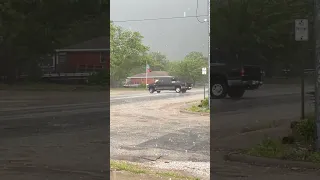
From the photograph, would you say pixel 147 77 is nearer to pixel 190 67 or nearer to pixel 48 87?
pixel 190 67

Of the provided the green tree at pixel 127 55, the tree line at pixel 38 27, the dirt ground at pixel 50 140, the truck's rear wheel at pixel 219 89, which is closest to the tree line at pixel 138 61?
the green tree at pixel 127 55

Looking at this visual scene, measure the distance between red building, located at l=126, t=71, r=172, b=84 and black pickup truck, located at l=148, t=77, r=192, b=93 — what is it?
56.9 inches

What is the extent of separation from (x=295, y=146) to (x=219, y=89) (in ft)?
9.02

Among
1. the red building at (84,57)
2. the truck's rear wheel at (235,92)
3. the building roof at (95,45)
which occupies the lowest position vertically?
the truck's rear wheel at (235,92)

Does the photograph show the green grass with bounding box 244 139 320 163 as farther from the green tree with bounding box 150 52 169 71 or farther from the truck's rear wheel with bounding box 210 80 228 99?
the green tree with bounding box 150 52 169 71

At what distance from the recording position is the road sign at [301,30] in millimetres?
5777

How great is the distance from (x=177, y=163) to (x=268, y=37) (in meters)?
2.62

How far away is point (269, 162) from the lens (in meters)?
5.45

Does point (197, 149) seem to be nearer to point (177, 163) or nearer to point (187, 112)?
point (177, 163)

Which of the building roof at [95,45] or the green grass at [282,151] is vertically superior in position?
the building roof at [95,45]

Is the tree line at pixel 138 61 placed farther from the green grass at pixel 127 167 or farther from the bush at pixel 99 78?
the green grass at pixel 127 167

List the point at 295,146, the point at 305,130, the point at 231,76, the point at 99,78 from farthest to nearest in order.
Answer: the point at 231,76 < the point at 99,78 < the point at 305,130 < the point at 295,146

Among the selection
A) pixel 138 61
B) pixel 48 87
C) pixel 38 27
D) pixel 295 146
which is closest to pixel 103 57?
pixel 48 87

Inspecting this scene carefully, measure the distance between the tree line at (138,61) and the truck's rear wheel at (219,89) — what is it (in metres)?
17.0
